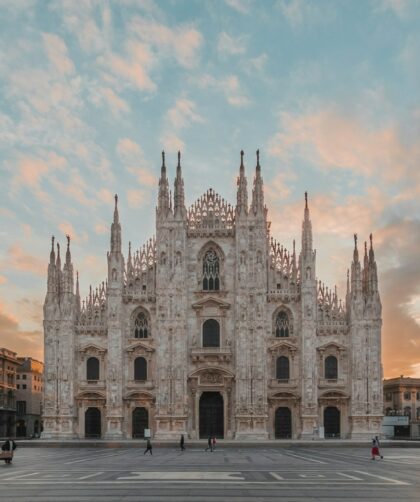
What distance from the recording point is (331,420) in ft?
229

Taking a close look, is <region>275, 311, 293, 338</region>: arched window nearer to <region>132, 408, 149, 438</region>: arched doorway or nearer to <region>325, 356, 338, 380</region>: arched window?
<region>325, 356, 338, 380</region>: arched window

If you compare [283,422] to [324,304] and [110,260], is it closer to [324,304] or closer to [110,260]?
[324,304]

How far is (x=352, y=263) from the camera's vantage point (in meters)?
70.9

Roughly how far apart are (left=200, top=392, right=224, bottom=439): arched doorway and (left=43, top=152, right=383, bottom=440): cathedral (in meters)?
0.09

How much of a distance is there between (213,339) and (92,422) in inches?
520

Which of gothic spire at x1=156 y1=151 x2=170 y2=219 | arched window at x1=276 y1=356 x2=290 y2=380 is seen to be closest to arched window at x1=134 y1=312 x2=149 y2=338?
gothic spire at x1=156 y1=151 x2=170 y2=219

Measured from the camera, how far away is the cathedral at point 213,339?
6919 cm

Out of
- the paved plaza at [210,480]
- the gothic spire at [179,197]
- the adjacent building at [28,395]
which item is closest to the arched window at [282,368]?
the gothic spire at [179,197]

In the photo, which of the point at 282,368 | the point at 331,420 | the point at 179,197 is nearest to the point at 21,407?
the point at 179,197

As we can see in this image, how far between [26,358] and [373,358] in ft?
208

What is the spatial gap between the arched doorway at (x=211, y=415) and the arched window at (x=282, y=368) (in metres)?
5.59

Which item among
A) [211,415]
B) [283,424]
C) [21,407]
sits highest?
[211,415]

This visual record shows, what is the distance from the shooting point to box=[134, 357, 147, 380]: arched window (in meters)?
70.9

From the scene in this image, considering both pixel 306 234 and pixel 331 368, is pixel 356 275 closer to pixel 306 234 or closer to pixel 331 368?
pixel 306 234
